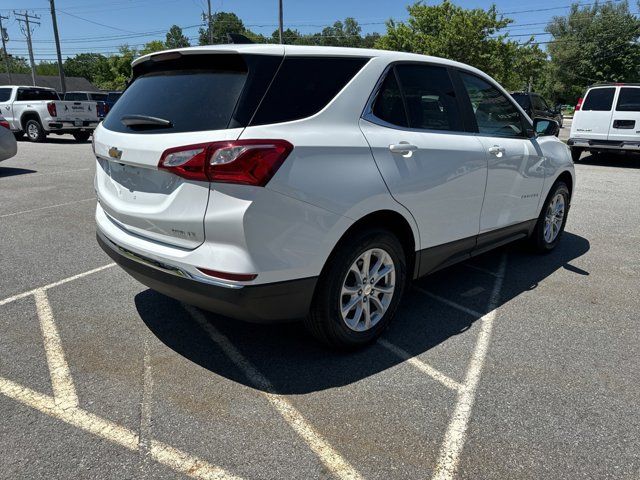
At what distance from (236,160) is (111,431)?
144 cm

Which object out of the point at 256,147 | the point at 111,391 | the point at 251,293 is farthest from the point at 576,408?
the point at 111,391

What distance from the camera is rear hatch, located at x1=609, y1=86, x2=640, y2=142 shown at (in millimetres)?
12434

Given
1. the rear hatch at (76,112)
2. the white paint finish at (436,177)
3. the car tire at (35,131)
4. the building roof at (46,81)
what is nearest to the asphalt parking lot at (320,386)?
the white paint finish at (436,177)

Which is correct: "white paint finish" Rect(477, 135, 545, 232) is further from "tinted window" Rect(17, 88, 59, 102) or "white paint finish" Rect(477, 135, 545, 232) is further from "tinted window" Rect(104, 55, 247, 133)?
"tinted window" Rect(17, 88, 59, 102)

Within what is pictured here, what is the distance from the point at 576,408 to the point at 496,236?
1875 mm

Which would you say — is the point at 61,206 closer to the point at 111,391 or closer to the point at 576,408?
the point at 111,391

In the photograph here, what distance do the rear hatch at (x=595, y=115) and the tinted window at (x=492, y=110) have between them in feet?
33.7

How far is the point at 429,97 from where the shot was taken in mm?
3533

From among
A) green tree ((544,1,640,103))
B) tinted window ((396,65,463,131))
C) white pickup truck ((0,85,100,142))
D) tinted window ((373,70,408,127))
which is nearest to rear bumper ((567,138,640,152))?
tinted window ((396,65,463,131))

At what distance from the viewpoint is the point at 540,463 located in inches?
89.4

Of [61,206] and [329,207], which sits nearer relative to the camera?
[329,207]

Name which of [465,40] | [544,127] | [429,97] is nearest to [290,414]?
[429,97]

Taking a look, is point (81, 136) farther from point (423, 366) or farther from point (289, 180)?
point (423, 366)

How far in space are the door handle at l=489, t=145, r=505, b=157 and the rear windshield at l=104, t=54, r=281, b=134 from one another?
2028 mm
